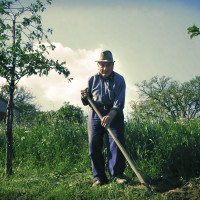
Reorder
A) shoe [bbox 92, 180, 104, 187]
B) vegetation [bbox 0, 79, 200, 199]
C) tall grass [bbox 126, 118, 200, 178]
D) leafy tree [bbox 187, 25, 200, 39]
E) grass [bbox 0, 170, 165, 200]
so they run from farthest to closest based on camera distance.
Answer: tall grass [bbox 126, 118, 200, 178]
shoe [bbox 92, 180, 104, 187]
vegetation [bbox 0, 79, 200, 199]
grass [bbox 0, 170, 165, 200]
leafy tree [bbox 187, 25, 200, 39]

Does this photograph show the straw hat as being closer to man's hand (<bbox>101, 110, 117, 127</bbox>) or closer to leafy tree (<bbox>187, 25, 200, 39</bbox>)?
man's hand (<bbox>101, 110, 117, 127</bbox>)

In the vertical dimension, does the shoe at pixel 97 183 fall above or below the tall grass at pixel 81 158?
below

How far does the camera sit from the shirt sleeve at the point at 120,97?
621 cm

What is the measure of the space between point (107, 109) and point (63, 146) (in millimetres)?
2451

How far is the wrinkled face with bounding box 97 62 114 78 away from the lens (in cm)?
638

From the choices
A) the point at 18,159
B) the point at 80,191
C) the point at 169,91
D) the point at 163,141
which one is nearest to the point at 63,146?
the point at 18,159

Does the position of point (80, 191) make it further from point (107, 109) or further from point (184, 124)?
point (184, 124)

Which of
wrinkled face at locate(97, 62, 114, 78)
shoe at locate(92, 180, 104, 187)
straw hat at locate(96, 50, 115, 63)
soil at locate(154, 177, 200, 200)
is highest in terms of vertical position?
straw hat at locate(96, 50, 115, 63)

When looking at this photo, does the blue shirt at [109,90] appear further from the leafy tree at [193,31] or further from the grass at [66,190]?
the leafy tree at [193,31]

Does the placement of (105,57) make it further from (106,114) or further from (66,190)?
(66,190)

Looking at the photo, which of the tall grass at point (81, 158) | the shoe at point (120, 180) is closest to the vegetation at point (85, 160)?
the tall grass at point (81, 158)

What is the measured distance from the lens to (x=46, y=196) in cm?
579

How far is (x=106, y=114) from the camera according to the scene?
6453 millimetres

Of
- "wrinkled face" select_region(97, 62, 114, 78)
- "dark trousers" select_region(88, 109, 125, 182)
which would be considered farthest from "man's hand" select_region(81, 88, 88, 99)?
"wrinkled face" select_region(97, 62, 114, 78)
